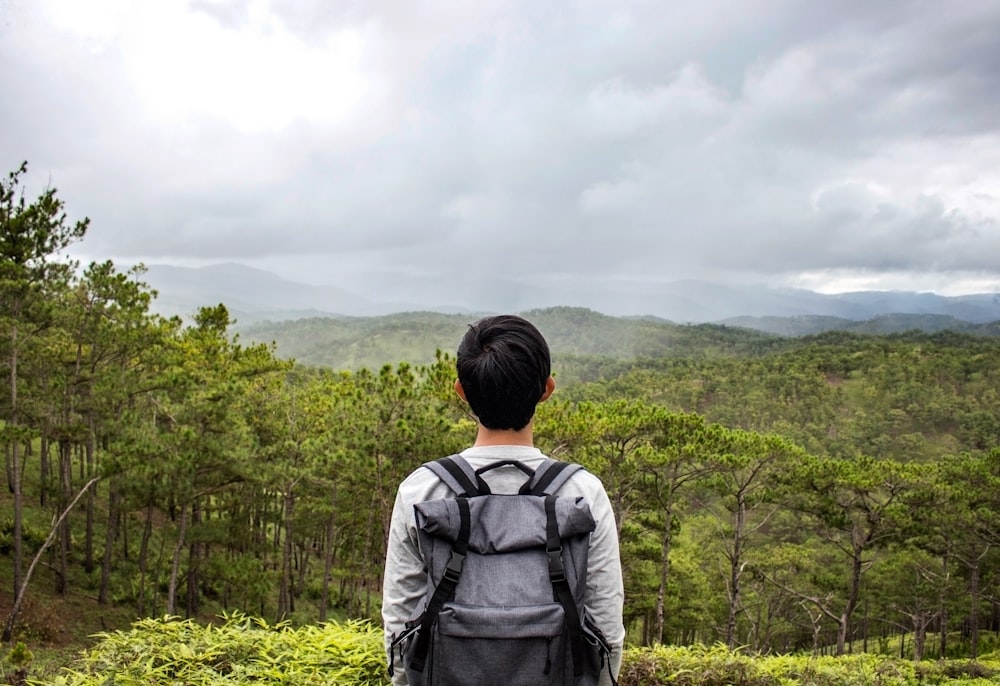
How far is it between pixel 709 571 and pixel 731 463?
11.9 meters

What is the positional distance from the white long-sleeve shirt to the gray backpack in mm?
72

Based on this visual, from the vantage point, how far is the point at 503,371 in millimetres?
1607

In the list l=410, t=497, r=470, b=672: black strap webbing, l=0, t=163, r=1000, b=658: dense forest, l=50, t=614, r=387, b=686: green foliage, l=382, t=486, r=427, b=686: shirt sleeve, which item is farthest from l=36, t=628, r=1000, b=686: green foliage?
l=0, t=163, r=1000, b=658: dense forest

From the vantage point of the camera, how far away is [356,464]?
35.1 ft

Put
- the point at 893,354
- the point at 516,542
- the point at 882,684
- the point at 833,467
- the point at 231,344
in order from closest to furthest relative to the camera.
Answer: the point at 516,542 → the point at 882,684 → the point at 833,467 → the point at 231,344 → the point at 893,354

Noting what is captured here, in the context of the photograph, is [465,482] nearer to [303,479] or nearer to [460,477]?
[460,477]

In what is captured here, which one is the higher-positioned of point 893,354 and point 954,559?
point 893,354

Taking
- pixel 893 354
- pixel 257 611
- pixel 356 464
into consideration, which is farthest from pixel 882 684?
pixel 893 354

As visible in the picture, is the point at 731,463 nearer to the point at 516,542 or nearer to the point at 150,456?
the point at 150,456

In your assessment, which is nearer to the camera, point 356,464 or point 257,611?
point 356,464

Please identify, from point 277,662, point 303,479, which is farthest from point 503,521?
point 303,479

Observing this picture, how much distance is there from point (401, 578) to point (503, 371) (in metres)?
0.61

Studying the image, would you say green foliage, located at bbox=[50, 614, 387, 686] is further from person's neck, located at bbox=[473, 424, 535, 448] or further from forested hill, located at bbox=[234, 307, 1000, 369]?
forested hill, located at bbox=[234, 307, 1000, 369]

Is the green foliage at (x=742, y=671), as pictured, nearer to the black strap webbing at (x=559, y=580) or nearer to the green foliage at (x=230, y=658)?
the green foliage at (x=230, y=658)
